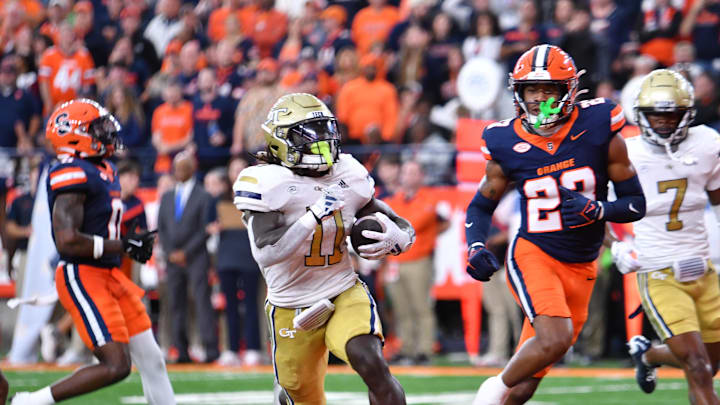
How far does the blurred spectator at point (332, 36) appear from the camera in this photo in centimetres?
1435

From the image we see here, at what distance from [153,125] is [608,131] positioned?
30.9ft

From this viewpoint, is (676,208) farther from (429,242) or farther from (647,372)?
(429,242)

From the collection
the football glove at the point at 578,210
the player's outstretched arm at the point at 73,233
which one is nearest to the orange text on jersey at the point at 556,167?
the football glove at the point at 578,210

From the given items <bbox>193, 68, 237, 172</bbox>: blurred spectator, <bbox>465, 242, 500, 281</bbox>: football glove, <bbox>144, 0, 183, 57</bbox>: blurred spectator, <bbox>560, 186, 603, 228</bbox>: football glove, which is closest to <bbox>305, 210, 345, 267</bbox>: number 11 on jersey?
<bbox>465, 242, 500, 281</bbox>: football glove

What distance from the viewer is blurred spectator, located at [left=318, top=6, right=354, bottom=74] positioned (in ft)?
47.1

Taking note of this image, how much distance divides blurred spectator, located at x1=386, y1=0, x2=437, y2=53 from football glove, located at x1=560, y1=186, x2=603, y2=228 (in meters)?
8.04

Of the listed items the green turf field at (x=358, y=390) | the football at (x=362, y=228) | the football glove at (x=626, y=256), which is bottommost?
the green turf field at (x=358, y=390)

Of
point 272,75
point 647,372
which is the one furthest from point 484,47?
point 647,372

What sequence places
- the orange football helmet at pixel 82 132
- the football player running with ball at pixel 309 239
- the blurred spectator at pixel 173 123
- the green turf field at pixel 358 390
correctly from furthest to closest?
Result: 1. the blurred spectator at pixel 173 123
2. the green turf field at pixel 358 390
3. the orange football helmet at pixel 82 132
4. the football player running with ball at pixel 309 239

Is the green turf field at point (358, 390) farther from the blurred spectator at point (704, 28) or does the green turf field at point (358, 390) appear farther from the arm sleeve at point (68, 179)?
the blurred spectator at point (704, 28)

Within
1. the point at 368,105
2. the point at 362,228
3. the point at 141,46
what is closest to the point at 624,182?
the point at 362,228

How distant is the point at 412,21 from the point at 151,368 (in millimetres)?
7794

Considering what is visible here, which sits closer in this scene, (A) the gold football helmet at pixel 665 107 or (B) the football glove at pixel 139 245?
(A) the gold football helmet at pixel 665 107

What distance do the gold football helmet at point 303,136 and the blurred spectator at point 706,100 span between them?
642 centimetres
